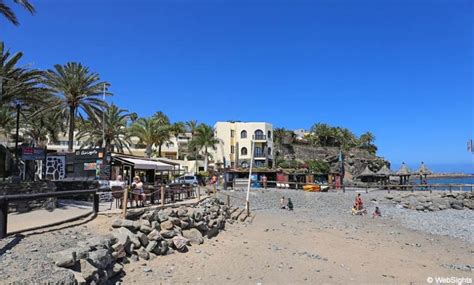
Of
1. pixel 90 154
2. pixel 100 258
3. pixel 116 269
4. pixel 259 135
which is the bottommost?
pixel 116 269

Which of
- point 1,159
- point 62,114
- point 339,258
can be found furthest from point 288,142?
point 339,258

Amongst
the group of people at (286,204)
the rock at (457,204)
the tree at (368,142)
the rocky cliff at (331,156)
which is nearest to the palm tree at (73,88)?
the group of people at (286,204)

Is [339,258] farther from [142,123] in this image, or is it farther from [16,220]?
[142,123]

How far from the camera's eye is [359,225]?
896 inches

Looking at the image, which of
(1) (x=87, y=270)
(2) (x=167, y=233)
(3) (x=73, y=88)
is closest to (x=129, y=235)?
(2) (x=167, y=233)

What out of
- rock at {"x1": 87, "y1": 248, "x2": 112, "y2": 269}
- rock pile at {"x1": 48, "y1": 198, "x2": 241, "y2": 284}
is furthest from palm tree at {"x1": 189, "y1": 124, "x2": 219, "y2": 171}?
rock at {"x1": 87, "y1": 248, "x2": 112, "y2": 269}

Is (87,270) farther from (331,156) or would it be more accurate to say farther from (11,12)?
(331,156)

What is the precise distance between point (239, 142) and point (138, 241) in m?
61.7

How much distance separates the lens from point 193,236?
1352 centimetres

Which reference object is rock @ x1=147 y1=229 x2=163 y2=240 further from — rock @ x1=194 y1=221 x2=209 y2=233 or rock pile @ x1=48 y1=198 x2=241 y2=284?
rock @ x1=194 y1=221 x2=209 y2=233

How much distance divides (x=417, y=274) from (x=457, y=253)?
530 centimetres

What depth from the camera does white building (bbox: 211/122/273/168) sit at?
71938mm

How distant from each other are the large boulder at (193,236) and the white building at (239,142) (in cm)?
5752

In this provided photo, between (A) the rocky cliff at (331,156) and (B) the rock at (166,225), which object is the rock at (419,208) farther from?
(A) the rocky cliff at (331,156)
